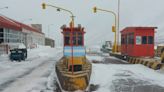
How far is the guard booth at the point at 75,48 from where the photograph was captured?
15.6 meters

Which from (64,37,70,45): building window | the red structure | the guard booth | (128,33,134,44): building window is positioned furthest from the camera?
(128,33,134,44): building window

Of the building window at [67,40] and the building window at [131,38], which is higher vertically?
the building window at [131,38]

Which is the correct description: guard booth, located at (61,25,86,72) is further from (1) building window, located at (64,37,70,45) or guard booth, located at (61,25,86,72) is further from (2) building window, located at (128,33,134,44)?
(2) building window, located at (128,33,134,44)

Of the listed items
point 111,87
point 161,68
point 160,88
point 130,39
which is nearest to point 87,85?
point 111,87

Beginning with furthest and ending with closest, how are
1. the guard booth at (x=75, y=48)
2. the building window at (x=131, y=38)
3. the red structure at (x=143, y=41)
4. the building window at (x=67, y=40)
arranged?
the building window at (x=131, y=38)
the red structure at (x=143, y=41)
the building window at (x=67, y=40)
the guard booth at (x=75, y=48)

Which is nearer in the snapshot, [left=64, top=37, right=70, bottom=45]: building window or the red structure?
[left=64, top=37, right=70, bottom=45]: building window

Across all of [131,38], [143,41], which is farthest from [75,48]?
[131,38]

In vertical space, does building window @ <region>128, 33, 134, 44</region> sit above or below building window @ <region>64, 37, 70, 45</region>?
above

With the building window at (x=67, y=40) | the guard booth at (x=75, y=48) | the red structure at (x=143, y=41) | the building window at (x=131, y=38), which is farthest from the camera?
the building window at (x=131, y=38)

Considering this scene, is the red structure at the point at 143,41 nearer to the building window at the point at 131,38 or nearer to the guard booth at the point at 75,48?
the building window at the point at 131,38

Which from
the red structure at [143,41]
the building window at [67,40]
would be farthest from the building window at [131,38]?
the building window at [67,40]

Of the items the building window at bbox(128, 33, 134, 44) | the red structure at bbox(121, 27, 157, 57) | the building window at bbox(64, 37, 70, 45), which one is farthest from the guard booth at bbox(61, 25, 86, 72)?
the building window at bbox(128, 33, 134, 44)

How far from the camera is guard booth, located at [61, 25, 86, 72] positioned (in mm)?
15616

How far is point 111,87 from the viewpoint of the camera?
47.5 ft
